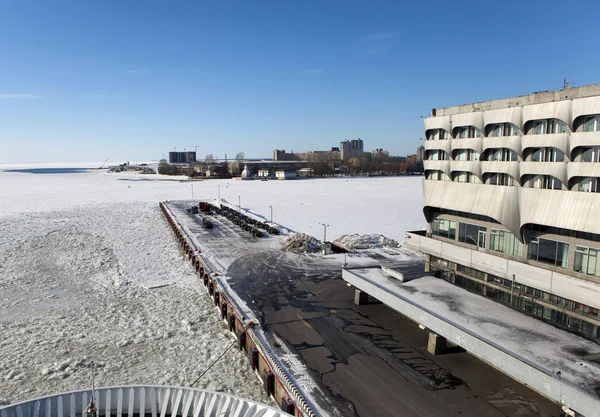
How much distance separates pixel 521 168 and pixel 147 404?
21.5m

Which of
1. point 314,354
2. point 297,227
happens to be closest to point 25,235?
point 297,227

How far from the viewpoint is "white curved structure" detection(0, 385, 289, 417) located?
13992 mm

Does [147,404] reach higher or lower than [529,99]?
lower

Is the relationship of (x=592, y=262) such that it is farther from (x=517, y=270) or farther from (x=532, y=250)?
(x=517, y=270)

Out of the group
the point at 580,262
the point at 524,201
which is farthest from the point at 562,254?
the point at 524,201

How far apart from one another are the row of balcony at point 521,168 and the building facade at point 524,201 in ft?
0.18

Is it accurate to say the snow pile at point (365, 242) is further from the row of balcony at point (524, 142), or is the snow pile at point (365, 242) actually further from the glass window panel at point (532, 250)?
the glass window panel at point (532, 250)

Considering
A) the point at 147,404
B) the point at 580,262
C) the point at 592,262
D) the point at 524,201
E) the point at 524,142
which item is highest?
the point at 524,142

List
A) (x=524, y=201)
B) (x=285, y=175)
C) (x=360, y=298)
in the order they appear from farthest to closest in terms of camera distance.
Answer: (x=285, y=175) < (x=360, y=298) < (x=524, y=201)

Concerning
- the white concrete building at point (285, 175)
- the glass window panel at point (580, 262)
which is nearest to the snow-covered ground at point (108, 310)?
the glass window panel at point (580, 262)

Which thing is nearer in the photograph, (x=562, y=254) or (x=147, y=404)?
(x=147, y=404)

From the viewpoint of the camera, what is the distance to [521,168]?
2323cm

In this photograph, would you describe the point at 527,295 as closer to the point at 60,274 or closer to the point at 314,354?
the point at 314,354

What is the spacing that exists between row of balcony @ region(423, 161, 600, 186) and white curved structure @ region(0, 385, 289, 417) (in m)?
17.5
